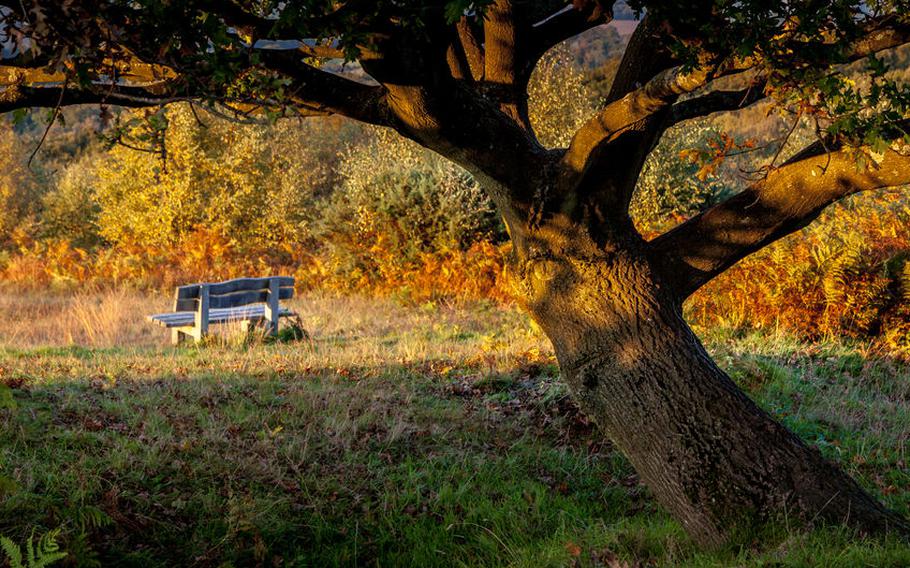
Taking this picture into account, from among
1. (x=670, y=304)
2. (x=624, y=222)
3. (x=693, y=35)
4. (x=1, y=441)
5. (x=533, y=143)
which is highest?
(x=693, y=35)

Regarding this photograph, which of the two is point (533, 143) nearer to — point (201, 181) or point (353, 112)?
point (353, 112)

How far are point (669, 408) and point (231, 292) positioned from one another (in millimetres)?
7526

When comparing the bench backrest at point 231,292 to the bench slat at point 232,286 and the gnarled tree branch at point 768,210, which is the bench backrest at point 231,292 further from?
the gnarled tree branch at point 768,210

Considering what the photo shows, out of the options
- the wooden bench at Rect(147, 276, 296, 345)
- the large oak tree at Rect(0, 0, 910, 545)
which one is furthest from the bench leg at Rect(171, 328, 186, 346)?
the large oak tree at Rect(0, 0, 910, 545)

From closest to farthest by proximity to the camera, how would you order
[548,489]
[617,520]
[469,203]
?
[617,520] < [548,489] < [469,203]

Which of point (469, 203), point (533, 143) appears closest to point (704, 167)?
point (533, 143)

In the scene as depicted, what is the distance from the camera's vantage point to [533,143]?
4.79m

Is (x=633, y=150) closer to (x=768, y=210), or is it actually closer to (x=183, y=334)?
(x=768, y=210)

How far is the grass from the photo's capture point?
4.34m

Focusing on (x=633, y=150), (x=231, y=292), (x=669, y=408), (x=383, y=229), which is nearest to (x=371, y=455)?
(x=669, y=408)

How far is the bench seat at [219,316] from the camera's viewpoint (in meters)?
10.2

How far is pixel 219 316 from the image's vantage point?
34.5 feet

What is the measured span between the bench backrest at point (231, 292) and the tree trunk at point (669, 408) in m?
6.33

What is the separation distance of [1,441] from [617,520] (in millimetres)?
4287
